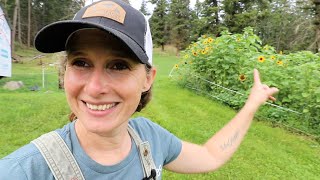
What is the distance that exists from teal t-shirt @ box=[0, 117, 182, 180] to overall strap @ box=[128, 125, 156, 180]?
18 mm

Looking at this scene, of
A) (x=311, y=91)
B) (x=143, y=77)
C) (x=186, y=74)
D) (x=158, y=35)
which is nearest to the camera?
(x=143, y=77)

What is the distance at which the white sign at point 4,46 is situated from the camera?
518 centimetres

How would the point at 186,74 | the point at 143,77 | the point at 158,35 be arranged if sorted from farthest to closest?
the point at 158,35 < the point at 186,74 < the point at 143,77

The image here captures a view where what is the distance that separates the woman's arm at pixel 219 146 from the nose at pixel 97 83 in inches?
27.6

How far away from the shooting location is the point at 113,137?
138 cm

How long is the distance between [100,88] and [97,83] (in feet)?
0.07

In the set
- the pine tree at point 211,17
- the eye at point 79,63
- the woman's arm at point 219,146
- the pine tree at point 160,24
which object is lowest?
the pine tree at point 160,24

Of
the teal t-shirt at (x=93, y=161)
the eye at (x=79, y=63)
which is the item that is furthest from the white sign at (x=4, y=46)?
the eye at (x=79, y=63)

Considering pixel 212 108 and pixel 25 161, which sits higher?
pixel 25 161

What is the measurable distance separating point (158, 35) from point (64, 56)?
42.9 metres

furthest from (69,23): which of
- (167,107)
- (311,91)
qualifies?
(167,107)

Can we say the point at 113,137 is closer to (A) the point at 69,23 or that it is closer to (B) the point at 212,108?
(A) the point at 69,23

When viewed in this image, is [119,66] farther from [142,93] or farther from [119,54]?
[142,93]

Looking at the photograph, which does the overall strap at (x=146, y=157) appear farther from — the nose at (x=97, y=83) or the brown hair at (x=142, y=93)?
the nose at (x=97, y=83)
